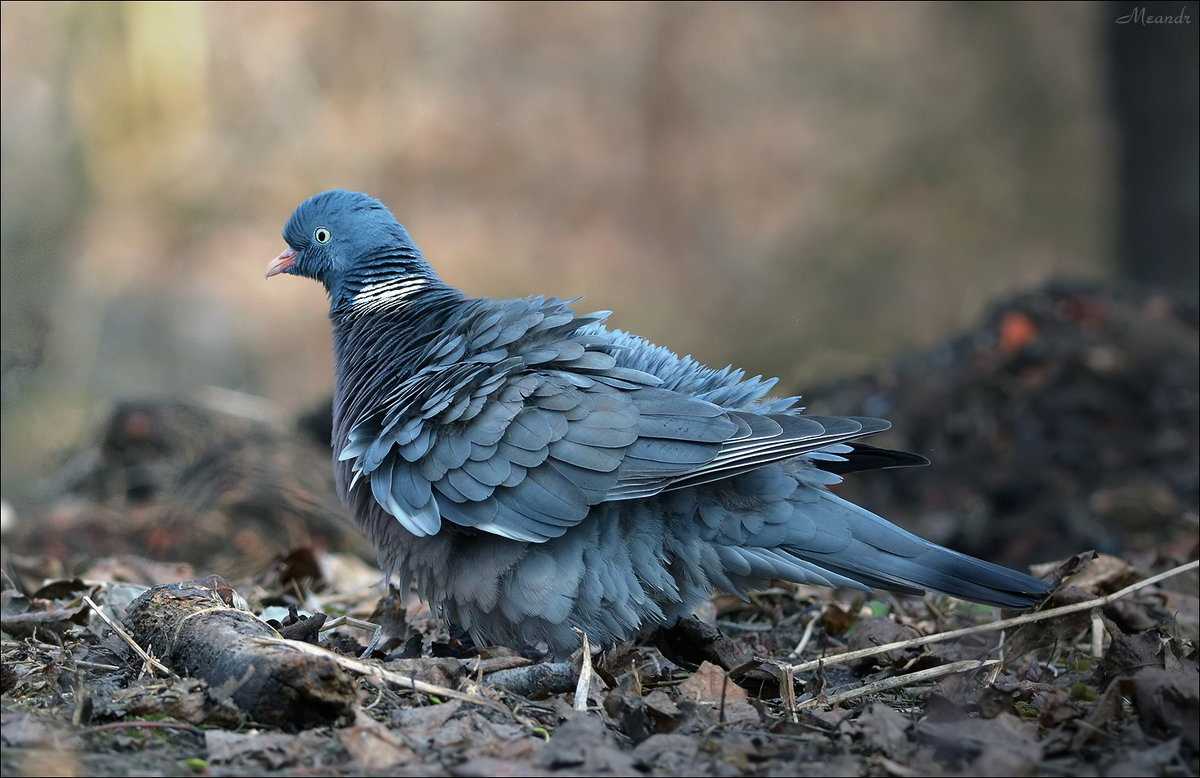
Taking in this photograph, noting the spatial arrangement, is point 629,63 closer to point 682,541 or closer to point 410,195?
point 410,195

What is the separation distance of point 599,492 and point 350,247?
1596 mm

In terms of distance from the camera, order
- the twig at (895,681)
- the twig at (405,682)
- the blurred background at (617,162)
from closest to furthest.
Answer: the twig at (405,682) → the twig at (895,681) → the blurred background at (617,162)

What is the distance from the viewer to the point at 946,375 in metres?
8.12

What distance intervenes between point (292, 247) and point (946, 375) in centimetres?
510

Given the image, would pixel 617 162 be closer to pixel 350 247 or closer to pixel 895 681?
pixel 350 247

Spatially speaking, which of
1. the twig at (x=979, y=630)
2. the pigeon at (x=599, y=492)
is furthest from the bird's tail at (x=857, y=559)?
the twig at (x=979, y=630)

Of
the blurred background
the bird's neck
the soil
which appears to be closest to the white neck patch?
the bird's neck

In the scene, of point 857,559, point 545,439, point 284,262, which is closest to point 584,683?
point 545,439

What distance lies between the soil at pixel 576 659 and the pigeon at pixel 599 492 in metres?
0.21

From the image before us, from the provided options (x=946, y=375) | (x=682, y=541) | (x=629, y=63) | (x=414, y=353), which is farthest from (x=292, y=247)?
(x=629, y=63)

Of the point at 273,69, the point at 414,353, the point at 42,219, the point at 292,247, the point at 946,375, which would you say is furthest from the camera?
the point at 273,69

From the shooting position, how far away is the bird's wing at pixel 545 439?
3225 mm

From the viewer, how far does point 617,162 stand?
1176 centimetres

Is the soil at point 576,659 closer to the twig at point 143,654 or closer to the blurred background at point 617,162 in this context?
the twig at point 143,654
